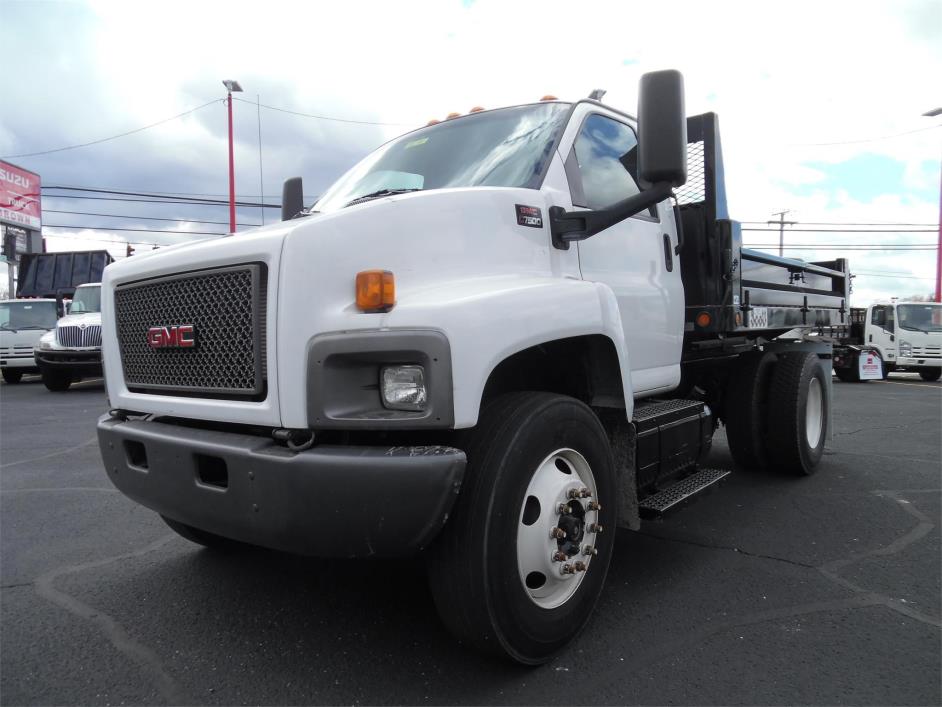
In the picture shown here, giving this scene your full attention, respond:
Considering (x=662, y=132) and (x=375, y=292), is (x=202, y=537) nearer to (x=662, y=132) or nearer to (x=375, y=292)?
(x=375, y=292)

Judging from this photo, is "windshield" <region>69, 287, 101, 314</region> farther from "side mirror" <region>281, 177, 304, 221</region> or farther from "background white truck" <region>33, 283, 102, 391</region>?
"side mirror" <region>281, 177, 304, 221</region>

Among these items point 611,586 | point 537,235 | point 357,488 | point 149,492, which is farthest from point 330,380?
point 611,586

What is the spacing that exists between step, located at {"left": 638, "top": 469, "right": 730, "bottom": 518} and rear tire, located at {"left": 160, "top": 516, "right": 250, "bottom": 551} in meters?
2.18

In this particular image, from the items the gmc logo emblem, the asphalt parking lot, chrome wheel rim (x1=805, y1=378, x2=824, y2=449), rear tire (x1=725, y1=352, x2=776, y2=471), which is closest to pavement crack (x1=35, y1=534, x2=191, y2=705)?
the asphalt parking lot

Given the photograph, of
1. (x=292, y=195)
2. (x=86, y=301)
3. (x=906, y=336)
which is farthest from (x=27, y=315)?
(x=906, y=336)

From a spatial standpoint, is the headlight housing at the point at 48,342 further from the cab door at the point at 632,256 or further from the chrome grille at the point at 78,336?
the cab door at the point at 632,256

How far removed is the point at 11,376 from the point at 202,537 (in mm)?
15793

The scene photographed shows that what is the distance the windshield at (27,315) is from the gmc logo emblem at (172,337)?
15.8 metres

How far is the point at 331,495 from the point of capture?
84.1 inches

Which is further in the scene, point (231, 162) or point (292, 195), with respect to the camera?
point (231, 162)

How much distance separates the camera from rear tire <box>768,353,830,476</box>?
552 cm

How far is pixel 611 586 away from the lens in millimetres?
3424

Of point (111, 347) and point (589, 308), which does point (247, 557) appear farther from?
point (589, 308)

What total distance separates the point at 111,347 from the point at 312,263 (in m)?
1.45
